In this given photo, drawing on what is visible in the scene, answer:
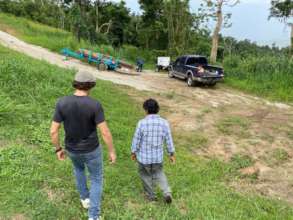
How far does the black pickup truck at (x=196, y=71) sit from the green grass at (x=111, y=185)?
7.41m

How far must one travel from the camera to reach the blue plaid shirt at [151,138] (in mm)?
4078

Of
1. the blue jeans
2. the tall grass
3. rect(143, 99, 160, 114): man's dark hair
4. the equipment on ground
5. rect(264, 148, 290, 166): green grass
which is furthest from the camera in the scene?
the equipment on ground

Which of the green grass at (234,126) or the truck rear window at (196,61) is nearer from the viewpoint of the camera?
the green grass at (234,126)

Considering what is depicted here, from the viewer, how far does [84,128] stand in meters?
3.21

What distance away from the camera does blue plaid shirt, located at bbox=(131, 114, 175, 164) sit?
4.08 m

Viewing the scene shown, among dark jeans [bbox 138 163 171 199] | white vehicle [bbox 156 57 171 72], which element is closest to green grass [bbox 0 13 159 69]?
white vehicle [bbox 156 57 171 72]

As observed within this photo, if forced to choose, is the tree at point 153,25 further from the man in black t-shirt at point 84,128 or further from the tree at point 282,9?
the man in black t-shirt at point 84,128

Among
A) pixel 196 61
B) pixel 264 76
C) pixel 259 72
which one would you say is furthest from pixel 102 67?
pixel 264 76

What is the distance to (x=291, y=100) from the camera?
41.9 ft

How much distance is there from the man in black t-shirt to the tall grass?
445 inches

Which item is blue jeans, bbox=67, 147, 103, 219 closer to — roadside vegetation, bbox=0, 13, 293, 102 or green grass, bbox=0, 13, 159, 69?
roadside vegetation, bbox=0, 13, 293, 102

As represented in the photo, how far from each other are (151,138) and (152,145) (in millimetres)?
97

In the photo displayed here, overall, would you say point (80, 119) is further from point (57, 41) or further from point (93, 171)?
point (57, 41)

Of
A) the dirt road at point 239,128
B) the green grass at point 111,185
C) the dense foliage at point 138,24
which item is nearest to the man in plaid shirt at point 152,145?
the green grass at point 111,185
